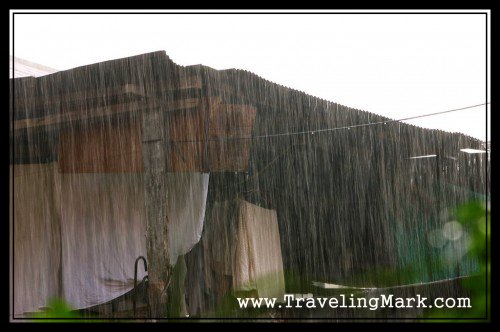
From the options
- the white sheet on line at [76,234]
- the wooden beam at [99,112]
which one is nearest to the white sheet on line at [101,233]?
the white sheet on line at [76,234]

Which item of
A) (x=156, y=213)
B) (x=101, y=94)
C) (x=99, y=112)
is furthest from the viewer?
(x=99, y=112)

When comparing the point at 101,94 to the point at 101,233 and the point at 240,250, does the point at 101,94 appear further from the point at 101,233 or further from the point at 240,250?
the point at 240,250

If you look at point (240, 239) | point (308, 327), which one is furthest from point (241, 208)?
point (308, 327)

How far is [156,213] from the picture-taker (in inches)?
211

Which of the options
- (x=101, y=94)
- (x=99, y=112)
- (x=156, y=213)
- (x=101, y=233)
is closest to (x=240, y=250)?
(x=156, y=213)

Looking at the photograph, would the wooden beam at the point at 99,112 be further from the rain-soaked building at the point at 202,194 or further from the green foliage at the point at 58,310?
the green foliage at the point at 58,310

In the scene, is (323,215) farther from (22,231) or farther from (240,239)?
(22,231)

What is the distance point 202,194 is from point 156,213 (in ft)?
3.98

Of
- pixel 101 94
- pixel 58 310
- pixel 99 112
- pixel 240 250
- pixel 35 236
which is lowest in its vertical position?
pixel 240 250

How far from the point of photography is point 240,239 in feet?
21.6

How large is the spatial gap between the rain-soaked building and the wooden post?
0.05 feet

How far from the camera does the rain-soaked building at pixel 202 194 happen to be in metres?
5.71

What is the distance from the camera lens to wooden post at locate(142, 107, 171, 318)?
17.4 feet

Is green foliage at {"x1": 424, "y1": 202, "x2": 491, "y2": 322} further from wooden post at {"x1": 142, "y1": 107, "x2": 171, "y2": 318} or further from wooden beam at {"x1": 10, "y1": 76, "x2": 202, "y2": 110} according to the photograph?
wooden beam at {"x1": 10, "y1": 76, "x2": 202, "y2": 110}
